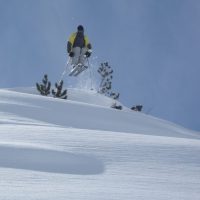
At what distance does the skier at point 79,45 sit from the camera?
12.9 meters

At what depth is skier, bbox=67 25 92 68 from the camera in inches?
510

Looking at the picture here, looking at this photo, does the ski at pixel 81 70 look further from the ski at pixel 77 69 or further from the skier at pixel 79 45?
the skier at pixel 79 45

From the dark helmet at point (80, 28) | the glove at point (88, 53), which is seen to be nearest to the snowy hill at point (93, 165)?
the dark helmet at point (80, 28)

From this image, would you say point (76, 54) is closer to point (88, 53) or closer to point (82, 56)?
point (82, 56)

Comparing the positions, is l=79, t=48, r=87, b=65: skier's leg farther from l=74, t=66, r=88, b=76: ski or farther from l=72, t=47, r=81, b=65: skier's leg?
l=74, t=66, r=88, b=76: ski

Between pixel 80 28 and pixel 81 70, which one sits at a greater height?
pixel 80 28

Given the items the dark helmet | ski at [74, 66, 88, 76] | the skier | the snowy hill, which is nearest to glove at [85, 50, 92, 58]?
the skier

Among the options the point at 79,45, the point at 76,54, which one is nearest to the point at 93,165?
the point at 79,45

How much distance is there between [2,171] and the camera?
3.47 m

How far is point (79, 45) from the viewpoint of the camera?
512 inches

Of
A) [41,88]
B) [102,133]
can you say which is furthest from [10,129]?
[41,88]

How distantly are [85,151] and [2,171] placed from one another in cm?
96

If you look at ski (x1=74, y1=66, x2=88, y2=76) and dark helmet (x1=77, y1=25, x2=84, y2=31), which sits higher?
dark helmet (x1=77, y1=25, x2=84, y2=31)

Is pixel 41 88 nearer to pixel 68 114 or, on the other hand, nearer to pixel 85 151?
pixel 68 114
